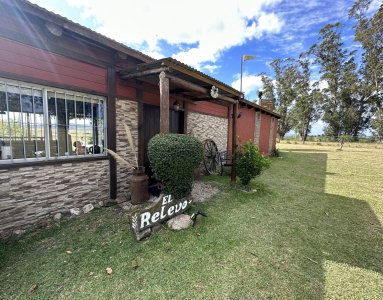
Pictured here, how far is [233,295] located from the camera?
6.42ft

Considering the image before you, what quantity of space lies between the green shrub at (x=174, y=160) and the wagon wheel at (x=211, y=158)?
11.7 feet

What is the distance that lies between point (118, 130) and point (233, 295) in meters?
3.60

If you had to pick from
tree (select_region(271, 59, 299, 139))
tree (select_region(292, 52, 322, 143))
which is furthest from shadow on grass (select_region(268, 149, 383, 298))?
tree (select_region(292, 52, 322, 143))

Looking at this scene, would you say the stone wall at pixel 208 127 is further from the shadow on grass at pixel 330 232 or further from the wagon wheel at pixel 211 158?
the shadow on grass at pixel 330 232

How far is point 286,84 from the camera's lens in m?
33.0

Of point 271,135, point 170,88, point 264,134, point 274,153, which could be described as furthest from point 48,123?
point 271,135

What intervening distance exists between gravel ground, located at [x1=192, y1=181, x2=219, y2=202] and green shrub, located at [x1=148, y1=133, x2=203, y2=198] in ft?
4.10

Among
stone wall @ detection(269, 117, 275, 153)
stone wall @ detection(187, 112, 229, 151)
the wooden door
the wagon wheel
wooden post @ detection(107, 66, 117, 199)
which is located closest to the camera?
wooden post @ detection(107, 66, 117, 199)

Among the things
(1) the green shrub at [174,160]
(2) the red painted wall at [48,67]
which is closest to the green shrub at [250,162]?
(1) the green shrub at [174,160]

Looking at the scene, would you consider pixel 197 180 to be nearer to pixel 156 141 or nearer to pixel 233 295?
pixel 156 141

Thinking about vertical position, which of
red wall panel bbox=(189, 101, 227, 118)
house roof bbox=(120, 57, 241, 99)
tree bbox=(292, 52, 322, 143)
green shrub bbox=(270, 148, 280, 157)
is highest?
tree bbox=(292, 52, 322, 143)

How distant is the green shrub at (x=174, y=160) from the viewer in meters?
3.12

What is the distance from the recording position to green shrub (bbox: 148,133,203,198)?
123 inches

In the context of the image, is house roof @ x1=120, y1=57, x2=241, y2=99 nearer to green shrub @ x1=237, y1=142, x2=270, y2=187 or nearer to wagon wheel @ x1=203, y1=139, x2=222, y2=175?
green shrub @ x1=237, y1=142, x2=270, y2=187
